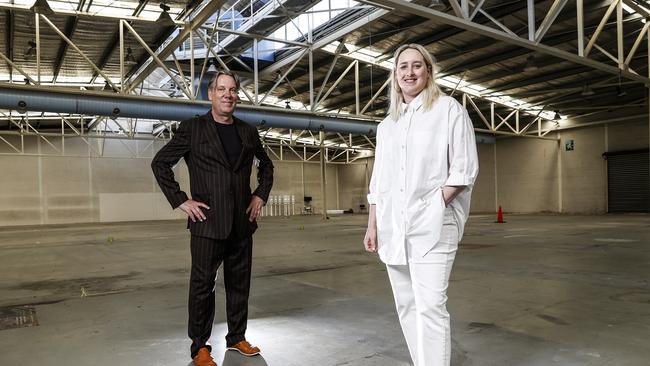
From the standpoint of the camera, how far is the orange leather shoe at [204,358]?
8.94 ft

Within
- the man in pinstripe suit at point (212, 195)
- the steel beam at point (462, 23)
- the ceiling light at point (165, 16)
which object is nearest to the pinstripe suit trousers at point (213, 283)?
the man in pinstripe suit at point (212, 195)

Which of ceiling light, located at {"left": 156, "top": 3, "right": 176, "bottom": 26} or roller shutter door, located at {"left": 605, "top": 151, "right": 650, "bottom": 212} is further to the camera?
→ roller shutter door, located at {"left": 605, "top": 151, "right": 650, "bottom": 212}

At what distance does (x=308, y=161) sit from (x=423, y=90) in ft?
102

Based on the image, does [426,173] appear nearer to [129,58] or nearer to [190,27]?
[190,27]

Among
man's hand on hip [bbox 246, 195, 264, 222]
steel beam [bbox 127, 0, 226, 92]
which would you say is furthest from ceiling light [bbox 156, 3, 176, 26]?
man's hand on hip [bbox 246, 195, 264, 222]

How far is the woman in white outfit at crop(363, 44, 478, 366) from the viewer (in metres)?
2.00

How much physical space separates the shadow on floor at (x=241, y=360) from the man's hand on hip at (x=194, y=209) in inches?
36.8

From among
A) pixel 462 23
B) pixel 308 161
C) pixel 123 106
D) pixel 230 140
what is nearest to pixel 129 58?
pixel 123 106

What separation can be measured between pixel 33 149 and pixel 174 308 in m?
25.0

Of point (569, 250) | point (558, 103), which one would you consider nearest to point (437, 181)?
point (569, 250)

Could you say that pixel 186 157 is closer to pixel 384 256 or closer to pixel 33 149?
pixel 384 256

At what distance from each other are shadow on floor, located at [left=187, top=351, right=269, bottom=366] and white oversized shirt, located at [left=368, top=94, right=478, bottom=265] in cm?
124

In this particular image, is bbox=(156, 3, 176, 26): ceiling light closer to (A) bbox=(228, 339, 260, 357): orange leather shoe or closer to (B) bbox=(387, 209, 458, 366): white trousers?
(A) bbox=(228, 339, 260, 357): orange leather shoe

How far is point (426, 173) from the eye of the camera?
2.04 meters
